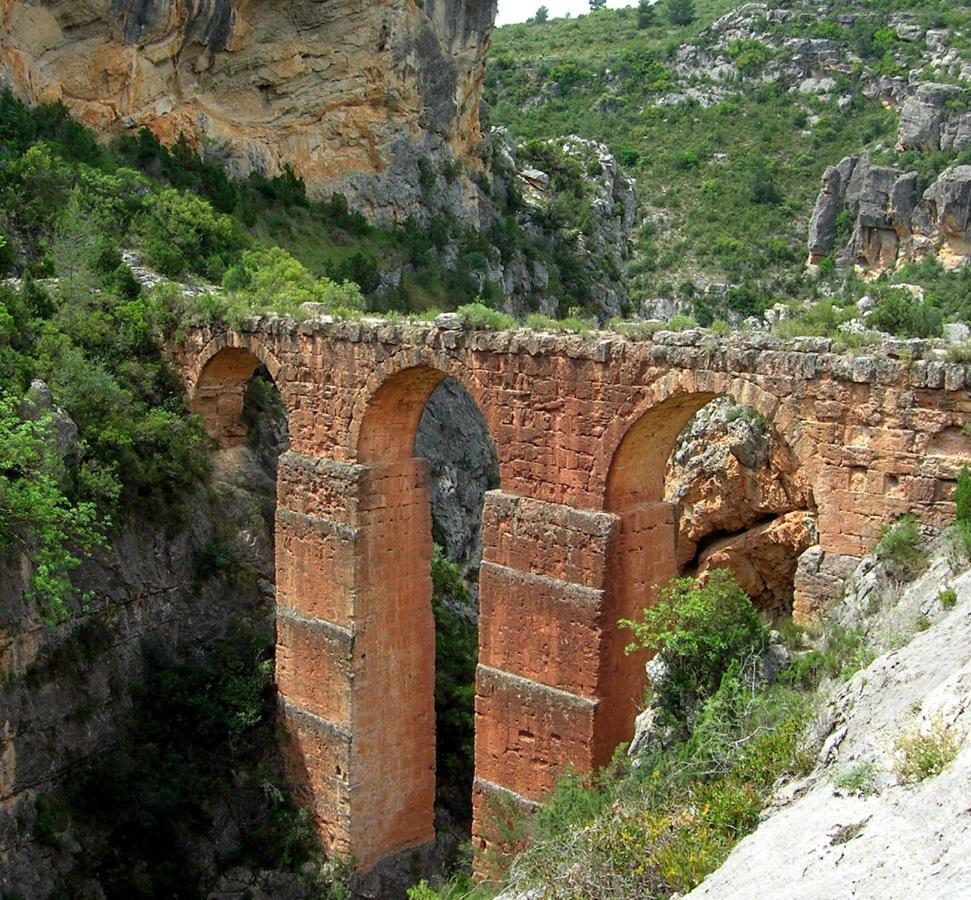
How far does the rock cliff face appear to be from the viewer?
27.2 m

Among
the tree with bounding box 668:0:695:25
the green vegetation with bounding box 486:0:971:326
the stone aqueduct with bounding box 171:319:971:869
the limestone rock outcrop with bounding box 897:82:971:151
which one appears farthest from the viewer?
the tree with bounding box 668:0:695:25

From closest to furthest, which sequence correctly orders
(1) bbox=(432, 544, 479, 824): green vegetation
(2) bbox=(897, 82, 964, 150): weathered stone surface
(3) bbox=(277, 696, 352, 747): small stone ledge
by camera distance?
(3) bbox=(277, 696, 352, 747): small stone ledge < (1) bbox=(432, 544, 479, 824): green vegetation < (2) bbox=(897, 82, 964, 150): weathered stone surface

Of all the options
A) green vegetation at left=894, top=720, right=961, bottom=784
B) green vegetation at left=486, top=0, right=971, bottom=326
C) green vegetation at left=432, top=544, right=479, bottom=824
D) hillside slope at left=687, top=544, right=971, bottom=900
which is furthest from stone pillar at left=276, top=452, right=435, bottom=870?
green vegetation at left=486, top=0, right=971, bottom=326

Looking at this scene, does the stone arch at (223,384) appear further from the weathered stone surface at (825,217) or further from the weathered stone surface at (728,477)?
the weathered stone surface at (825,217)

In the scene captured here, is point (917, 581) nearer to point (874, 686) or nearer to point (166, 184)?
point (874, 686)

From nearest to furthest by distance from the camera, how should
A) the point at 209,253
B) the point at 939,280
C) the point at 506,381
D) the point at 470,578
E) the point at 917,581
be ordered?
1. the point at 917,581
2. the point at 506,381
3. the point at 209,253
4. the point at 470,578
5. the point at 939,280

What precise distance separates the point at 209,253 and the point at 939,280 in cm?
2742

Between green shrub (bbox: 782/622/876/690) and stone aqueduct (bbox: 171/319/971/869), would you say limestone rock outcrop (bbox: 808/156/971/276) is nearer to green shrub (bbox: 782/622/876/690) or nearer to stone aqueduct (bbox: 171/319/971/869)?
stone aqueduct (bbox: 171/319/971/869)

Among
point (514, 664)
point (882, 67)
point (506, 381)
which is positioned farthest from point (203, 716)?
point (882, 67)

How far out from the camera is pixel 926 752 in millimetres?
5445

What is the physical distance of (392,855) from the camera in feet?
50.8

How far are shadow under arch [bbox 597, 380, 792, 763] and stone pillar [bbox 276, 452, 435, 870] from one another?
3708 millimetres

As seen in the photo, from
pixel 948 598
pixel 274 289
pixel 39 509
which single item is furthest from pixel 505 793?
pixel 274 289

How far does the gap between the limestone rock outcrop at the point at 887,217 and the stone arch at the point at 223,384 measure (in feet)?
108
